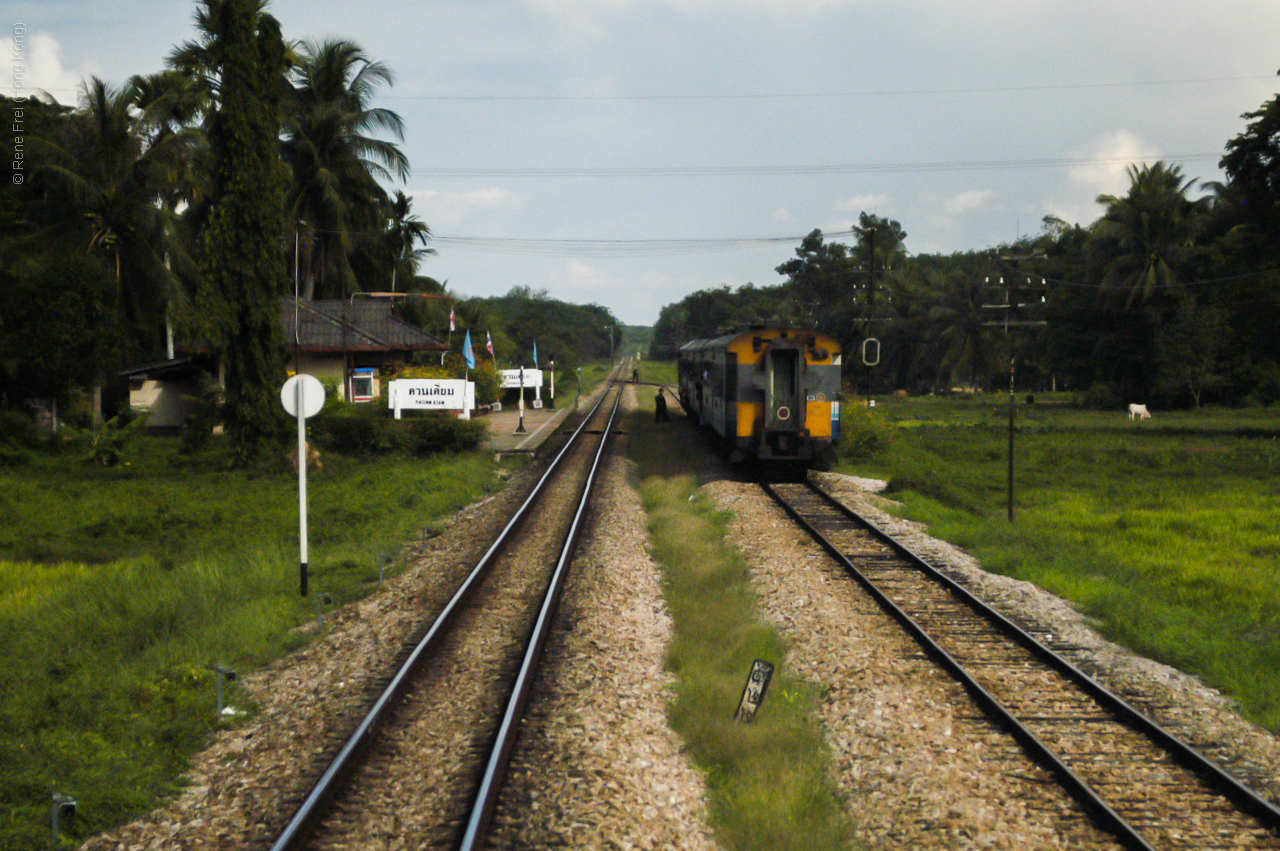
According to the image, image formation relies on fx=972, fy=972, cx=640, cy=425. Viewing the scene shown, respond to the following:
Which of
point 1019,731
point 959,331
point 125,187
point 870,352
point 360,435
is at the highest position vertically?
point 125,187

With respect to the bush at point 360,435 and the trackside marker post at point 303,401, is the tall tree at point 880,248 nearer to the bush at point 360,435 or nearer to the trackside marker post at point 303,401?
the bush at point 360,435

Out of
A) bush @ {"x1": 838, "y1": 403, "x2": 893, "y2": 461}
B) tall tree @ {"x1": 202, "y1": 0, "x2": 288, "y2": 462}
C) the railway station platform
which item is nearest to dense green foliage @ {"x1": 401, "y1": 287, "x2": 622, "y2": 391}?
the railway station platform

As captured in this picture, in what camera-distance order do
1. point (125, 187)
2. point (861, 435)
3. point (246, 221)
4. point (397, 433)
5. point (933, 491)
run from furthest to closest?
point (125, 187) → point (397, 433) → point (861, 435) → point (246, 221) → point (933, 491)

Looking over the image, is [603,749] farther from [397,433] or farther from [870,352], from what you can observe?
[870,352]

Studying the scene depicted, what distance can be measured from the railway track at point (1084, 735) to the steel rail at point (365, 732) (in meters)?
4.84

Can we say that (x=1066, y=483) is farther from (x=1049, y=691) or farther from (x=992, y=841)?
(x=992, y=841)

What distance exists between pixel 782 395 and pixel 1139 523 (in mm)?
7084

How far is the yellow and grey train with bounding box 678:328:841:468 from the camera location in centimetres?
2012

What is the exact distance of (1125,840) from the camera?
591cm

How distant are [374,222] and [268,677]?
3767 centimetres

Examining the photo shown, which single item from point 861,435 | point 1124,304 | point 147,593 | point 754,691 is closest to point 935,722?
point 754,691

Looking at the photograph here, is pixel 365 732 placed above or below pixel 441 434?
below

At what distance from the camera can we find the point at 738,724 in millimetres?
7660

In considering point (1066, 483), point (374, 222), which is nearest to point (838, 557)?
point (1066, 483)
